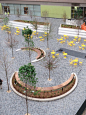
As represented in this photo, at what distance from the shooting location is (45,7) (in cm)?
4466

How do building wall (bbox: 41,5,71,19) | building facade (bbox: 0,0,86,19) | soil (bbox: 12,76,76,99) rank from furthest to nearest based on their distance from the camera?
building wall (bbox: 41,5,71,19) < building facade (bbox: 0,0,86,19) < soil (bbox: 12,76,76,99)

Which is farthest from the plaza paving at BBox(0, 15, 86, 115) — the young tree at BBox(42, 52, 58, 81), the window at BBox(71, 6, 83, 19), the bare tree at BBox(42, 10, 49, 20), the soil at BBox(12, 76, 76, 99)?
the window at BBox(71, 6, 83, 19)

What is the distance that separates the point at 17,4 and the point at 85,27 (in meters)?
21.3

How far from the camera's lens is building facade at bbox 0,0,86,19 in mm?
41625

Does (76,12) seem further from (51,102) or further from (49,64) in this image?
(51,102)

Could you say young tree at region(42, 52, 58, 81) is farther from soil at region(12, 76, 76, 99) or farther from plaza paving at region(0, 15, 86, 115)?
soil at region(12, 76, 76, 99)

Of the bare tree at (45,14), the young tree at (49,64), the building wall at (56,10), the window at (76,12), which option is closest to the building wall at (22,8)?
the building wall at (56,10)

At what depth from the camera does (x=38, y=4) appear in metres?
44.8

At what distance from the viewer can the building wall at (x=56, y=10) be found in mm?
43000

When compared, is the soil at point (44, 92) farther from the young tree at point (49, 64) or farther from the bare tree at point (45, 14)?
the bare tree at point (45, 14)

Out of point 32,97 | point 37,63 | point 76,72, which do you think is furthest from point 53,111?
point 37,63

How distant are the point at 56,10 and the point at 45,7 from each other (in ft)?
9.25

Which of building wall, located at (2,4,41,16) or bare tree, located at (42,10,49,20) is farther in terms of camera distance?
building wall, located at (2,4,41,16)

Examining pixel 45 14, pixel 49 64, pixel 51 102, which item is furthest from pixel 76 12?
pixel 51 102
